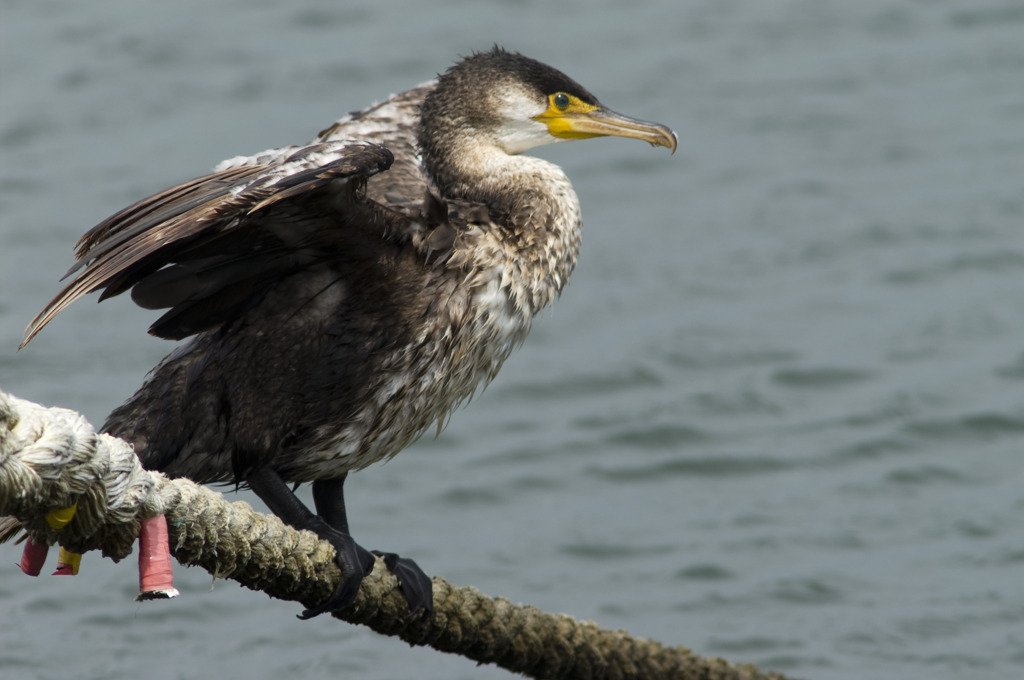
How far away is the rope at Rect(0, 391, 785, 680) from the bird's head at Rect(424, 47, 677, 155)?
4.42 ft

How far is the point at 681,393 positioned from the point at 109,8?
6.46 meters

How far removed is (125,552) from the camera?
2744mm

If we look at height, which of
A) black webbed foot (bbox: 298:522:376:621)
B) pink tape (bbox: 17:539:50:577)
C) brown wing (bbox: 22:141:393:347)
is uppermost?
brown wing (bbox: 22:141:393:347)

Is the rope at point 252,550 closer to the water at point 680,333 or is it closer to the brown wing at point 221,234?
the brown wing at point 221,234

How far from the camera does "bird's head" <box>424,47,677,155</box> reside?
4277 mm

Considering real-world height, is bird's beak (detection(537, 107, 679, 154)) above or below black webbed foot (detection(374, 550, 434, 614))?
above

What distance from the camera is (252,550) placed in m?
3.15

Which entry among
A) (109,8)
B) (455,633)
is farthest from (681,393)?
(109,8)

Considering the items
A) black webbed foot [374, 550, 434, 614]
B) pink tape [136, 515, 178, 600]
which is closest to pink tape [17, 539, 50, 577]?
pink tape [136, 515, 178, 600]

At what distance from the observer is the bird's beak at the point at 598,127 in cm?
442

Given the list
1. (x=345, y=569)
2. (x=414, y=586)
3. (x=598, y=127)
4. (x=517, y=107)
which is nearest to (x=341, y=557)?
(x=345, y=569)

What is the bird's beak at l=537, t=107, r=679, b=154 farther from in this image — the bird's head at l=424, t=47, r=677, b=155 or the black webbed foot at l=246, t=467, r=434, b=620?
the black webbed foot at l=246, t=467, r=434, b=620

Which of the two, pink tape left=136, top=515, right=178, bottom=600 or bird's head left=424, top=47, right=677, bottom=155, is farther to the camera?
bird's head left=424, top=47, right=677, bottom=155

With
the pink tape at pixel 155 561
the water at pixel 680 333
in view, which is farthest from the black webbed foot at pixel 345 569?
the water at pixel 680 333
